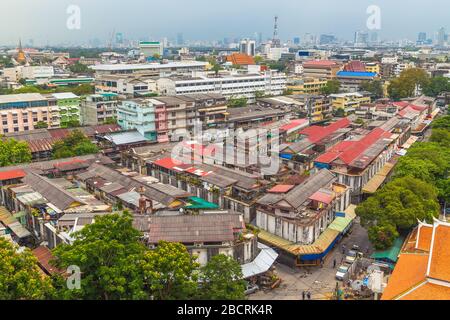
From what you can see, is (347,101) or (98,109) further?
(347,101)

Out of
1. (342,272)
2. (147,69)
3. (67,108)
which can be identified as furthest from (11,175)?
(147,69)

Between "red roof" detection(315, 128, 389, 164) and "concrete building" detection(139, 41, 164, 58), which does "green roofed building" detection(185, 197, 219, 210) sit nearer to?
"red roof" detection(315, 128, 389, 164)

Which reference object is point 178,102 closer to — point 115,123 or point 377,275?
point 115,123

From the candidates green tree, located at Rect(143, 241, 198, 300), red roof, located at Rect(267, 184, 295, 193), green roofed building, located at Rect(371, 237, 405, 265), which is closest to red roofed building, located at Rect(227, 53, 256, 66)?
red roof, located at Rect(267, 184, 295, 193)

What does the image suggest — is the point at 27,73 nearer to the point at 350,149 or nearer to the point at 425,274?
the point at 350,149

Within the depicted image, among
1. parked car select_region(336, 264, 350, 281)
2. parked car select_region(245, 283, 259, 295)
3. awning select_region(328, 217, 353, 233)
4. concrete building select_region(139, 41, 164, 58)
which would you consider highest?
concrete building select_region(139, 41, 164, 58)
